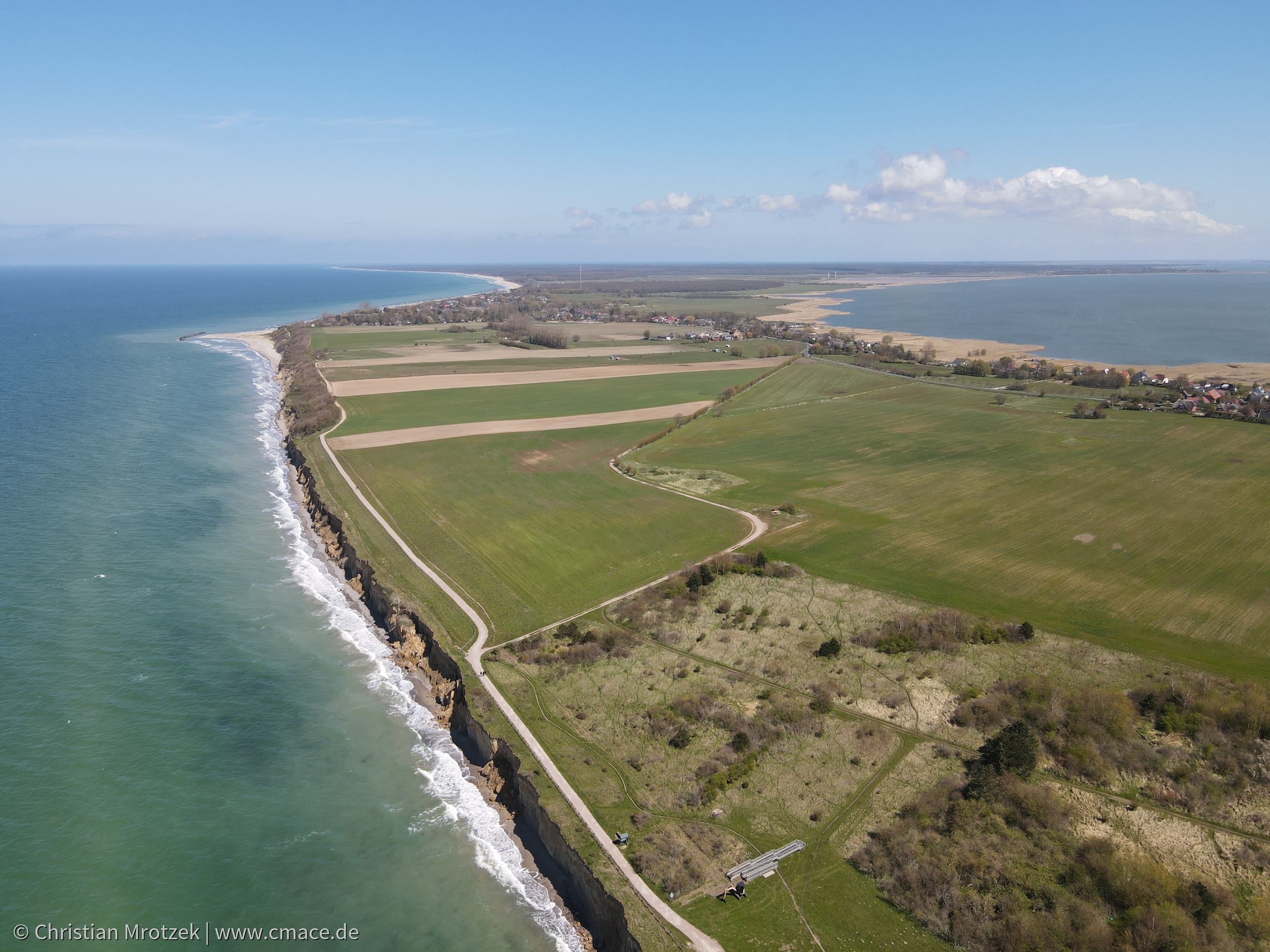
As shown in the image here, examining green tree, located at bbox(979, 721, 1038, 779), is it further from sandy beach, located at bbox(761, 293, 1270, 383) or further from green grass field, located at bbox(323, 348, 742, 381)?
sandy beach, located at bbox(761, 293, 1270, 383)

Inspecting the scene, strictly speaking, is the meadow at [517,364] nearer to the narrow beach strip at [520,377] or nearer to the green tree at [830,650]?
the narrow beach strip at [520,377]

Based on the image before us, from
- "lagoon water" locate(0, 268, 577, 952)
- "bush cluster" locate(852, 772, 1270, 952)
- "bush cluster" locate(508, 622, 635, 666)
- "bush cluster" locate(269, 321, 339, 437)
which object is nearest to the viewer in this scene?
"bush cluster" locate(852, 772, 1270, 952)

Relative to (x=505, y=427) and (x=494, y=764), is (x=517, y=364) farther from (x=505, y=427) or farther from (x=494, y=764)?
(x=494, y=764)

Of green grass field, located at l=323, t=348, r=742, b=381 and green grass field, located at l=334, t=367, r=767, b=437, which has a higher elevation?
green grass field, located at l=323, t=348, r=742, b=381

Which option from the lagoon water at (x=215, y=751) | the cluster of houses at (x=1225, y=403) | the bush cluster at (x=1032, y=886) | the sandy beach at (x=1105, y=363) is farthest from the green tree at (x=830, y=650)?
the sandy beach at (x=1105, y=363)

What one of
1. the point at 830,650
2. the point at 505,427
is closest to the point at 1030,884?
the point at 830,650

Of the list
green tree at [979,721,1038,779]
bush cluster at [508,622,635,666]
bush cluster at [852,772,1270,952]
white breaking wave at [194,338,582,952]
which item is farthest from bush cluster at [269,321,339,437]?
bush cluster at [852,772,1270,952]

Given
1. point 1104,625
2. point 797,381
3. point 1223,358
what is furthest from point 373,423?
point 1223,358
